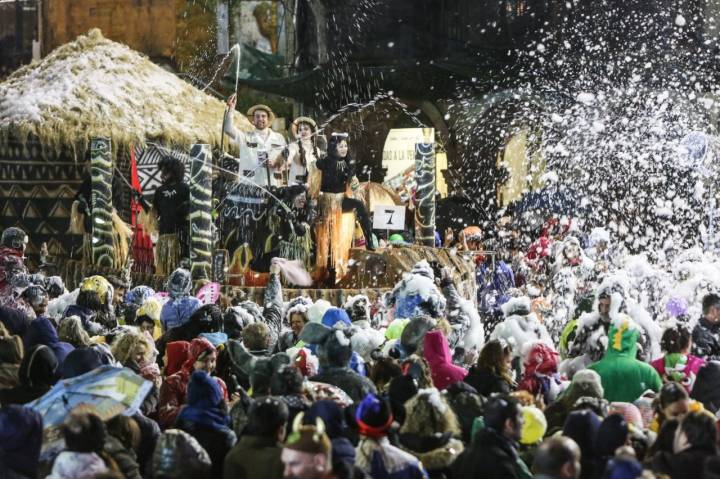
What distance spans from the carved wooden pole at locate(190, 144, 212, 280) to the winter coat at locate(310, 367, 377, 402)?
328 inches

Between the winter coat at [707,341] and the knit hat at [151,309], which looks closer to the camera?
the winter coat at [707,341]

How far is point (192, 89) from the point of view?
75.9ft

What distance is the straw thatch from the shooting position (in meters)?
20.5

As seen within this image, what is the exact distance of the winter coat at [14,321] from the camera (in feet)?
32.1

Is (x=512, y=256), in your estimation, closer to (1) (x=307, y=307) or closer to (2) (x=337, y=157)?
(2) (x=337, y=157)

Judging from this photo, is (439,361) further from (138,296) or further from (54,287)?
(54,287)

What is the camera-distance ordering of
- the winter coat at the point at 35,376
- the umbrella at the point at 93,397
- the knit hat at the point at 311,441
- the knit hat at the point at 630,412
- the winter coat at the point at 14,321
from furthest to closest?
the winter coat at the point at 14,321 < the winter coat at the point at 35,376 < the knit hat at the point at 630,412 < the umbrella at the point at 93,397 < the knit hat at the point at 311,441

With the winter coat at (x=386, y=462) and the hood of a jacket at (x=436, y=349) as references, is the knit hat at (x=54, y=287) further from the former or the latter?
the winter coat at (x=386, y=462)

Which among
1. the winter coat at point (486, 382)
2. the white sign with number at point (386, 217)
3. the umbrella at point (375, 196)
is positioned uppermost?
the umbrella at point (375, 196)

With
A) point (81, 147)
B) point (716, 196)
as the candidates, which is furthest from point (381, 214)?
point (716, 196)

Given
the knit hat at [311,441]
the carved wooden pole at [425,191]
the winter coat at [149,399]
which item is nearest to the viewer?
the knit hat at [311,441]

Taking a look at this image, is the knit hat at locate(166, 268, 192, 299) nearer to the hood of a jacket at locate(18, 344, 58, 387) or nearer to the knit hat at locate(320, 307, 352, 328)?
the knit hat at locate(320, 307, 352, 328)

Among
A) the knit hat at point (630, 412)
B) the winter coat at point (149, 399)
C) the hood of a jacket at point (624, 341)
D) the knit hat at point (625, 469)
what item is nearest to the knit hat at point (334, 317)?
the winter coat at point (149, 399)

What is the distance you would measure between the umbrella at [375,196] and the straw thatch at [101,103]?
3107mm
